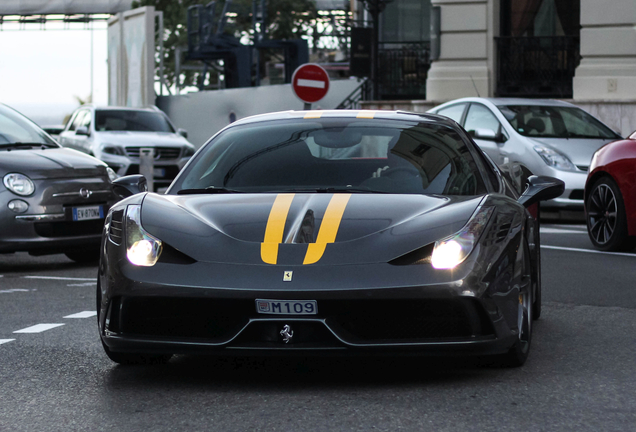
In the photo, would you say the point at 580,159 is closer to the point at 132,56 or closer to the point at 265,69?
the point at 132,56

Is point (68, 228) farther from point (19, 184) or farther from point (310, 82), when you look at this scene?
point (310, 82)

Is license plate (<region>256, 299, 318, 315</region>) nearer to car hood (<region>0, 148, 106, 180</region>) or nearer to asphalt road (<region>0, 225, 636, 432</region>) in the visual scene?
asphalt road (<region>0, 225, 636, 432</region>)

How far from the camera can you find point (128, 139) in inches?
787

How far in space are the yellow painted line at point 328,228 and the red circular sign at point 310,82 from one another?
46.2ft

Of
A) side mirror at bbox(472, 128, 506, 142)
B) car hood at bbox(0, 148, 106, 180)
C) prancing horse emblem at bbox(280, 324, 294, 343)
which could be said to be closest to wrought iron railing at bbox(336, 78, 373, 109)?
side mirror at bbox(472, 128, 506, 142)

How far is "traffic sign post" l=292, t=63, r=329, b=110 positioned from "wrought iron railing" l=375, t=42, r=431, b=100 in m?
6.66

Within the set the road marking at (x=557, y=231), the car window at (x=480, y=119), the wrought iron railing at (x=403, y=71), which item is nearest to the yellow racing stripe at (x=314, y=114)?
the road marking at (x=557, y=231)

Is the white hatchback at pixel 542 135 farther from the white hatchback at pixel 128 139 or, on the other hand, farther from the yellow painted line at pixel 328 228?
the yellow painted line at pixel 328 228

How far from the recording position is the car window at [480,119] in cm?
1434

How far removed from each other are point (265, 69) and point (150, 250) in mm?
45062

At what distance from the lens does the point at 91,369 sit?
4906 mm

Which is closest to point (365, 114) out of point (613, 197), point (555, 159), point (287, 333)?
point (287, 333)

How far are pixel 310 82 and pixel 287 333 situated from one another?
14814 mm

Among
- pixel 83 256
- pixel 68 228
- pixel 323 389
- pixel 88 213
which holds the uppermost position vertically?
pixel 88 213
